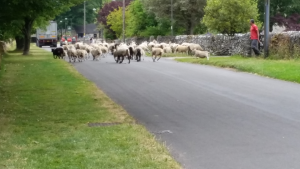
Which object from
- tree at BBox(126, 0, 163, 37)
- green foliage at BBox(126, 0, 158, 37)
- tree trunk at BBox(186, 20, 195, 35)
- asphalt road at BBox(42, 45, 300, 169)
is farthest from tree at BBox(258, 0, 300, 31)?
asphalt road at BBox(42, 45, 300, 169)

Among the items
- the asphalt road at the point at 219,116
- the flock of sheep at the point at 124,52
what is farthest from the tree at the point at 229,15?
the asphalt road at the point at 219,116

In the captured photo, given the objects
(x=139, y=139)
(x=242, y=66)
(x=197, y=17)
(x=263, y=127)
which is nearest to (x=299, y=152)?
(x=263, y=127)

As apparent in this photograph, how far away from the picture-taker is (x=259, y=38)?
29766mm

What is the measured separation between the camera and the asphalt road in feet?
25.2

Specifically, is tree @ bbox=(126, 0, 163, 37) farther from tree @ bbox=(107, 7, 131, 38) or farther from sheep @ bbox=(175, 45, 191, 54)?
sheep @ bbox=(175, 45, 191, 54)

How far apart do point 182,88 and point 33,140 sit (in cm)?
844

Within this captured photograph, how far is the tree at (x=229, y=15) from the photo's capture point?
1399 inches

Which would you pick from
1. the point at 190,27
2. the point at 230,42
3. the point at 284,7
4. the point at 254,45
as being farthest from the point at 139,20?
the point at 254,45

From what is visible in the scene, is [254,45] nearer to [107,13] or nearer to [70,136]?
[70,136]

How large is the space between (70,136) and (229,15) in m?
28.1

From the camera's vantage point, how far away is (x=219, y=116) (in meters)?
11.1

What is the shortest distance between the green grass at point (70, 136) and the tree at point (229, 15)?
21517mm

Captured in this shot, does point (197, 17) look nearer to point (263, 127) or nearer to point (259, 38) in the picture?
point (259, 38)

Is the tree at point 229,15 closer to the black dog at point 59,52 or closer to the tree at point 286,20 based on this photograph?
the black dog at point 59,52
